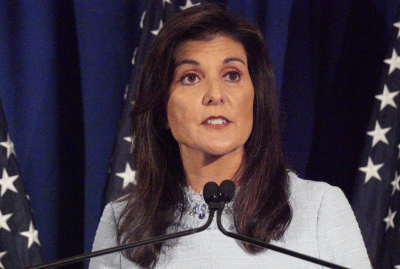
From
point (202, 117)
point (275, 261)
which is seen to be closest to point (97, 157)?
point (202, 117)

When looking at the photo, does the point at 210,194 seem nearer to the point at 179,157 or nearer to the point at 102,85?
the point at 179,157

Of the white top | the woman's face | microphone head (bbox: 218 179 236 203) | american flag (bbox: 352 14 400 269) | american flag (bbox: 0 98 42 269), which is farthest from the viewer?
american flag (bbox: 0 98 42 269)

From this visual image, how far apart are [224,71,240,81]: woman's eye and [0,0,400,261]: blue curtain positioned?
448 mm

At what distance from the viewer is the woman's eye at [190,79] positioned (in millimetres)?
1371

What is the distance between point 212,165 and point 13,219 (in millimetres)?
729

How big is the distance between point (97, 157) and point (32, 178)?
233 mm

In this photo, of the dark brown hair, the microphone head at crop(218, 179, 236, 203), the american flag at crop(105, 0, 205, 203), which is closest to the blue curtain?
the american flag at crop(105, 0, 205, 203)

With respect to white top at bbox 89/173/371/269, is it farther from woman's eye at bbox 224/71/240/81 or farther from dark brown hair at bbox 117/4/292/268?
woman's eye at bbox 224/71/240/81

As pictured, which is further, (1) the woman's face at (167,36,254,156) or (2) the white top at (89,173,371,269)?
(1) the woman's face at (167,36,254,156)

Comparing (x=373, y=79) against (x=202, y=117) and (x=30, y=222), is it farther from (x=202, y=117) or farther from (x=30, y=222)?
(x=30, y=222)

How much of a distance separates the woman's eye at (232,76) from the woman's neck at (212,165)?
161 mm

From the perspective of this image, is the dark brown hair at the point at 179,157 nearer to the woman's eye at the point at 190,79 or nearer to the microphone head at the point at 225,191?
the woman's eye at the point at 190,79

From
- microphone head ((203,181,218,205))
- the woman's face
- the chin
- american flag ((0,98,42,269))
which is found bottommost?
american flag ((0,98,42,269))

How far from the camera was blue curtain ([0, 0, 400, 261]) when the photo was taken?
1.84 metres
